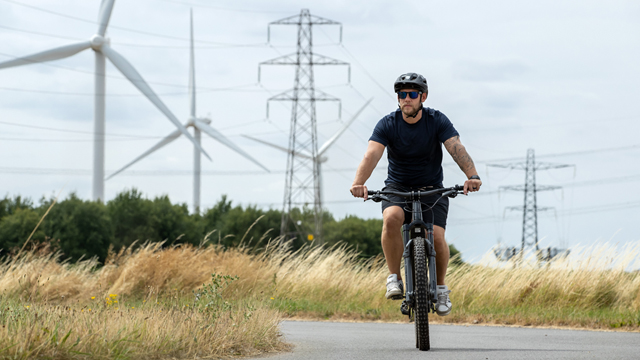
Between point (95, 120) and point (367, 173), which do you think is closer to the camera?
point (367, 173)

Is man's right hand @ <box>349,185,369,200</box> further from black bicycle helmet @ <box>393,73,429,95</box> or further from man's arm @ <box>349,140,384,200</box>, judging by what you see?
black bicycle helmet @ <box>393,73,429,95</box>

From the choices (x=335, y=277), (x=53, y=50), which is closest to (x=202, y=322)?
(x=335, y=277)

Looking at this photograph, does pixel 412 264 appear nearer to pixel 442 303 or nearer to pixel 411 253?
pixel 411 253

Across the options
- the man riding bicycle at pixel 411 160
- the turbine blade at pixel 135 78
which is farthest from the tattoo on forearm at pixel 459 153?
the turbine blade at pixel 135 78

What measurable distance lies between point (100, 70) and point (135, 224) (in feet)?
68.2

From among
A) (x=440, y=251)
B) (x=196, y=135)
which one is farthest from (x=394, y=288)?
(x=196, y=135)

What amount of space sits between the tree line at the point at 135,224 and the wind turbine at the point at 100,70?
5.51 m

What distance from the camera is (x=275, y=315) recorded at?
771 cm

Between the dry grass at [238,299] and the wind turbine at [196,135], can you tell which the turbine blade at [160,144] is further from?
the dry grass at [238,299]

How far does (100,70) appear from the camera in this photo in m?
45.0

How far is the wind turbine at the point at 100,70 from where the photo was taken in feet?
133

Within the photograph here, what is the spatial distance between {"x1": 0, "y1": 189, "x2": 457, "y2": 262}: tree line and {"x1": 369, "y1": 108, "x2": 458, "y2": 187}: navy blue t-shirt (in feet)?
123

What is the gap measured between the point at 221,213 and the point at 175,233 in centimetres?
1512

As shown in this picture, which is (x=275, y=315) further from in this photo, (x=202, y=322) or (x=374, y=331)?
(x=374, y=331)
